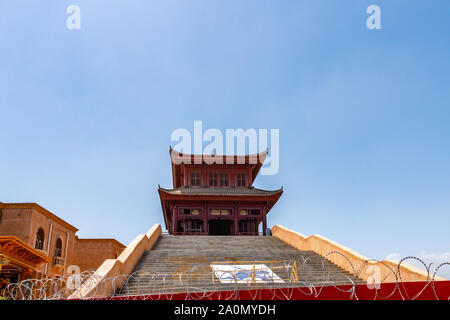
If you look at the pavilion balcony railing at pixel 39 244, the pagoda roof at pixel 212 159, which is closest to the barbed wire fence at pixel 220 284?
the pavilion balcony railing at pixel 39 244

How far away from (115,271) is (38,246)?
18237mm

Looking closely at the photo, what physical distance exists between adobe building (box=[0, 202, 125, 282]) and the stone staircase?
7444mm

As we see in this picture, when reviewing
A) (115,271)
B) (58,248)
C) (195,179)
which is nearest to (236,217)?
(195,179)

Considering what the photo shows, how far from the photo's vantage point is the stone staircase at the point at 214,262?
10.6 m

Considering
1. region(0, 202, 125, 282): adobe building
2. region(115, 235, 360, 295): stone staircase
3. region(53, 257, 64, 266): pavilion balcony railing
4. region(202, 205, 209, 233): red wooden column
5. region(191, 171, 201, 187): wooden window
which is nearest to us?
region(115, 235, 360, 295): stone staircase

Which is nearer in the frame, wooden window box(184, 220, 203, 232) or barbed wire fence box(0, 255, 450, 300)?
barbed wire fence box(0, 255, 450, 300)

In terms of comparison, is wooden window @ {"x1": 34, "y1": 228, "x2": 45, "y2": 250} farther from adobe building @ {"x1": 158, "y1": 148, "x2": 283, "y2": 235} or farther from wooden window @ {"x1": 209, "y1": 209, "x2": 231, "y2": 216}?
wooden window @ {"x1": 209, "y1": 209, "x2": 231, "y2": 216}

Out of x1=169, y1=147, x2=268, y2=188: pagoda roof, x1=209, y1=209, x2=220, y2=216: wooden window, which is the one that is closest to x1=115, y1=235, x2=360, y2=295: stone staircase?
x1=209, y1=209, x2=220, y2=216: wooden window

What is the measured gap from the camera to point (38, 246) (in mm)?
25875

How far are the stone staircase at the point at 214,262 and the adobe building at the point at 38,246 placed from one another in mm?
7444

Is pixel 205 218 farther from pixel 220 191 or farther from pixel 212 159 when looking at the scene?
pixel 212 159

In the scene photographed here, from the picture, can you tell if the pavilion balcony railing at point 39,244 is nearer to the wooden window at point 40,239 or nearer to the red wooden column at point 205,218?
the wooden window at point 40,239

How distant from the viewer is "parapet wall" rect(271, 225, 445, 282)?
10.7 m
